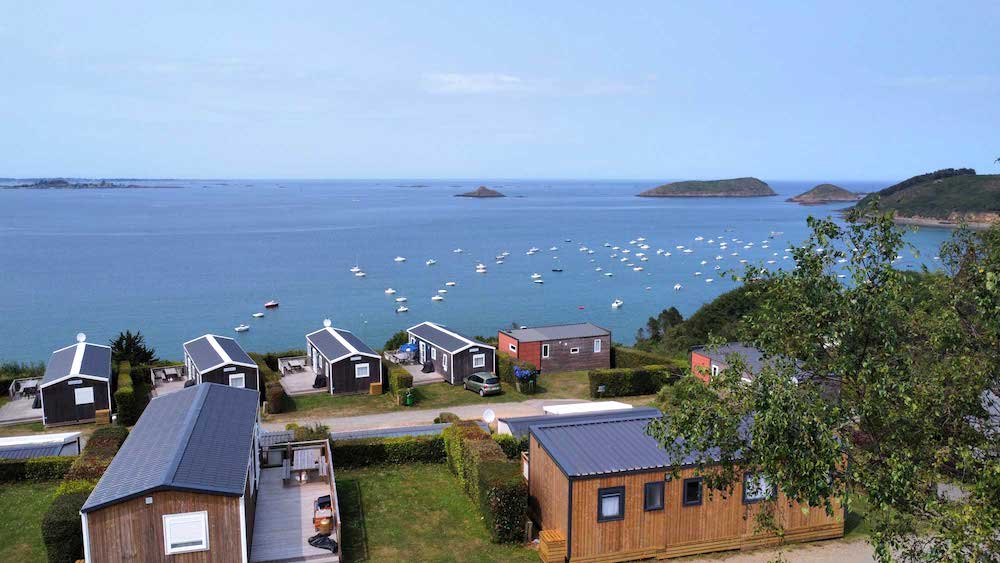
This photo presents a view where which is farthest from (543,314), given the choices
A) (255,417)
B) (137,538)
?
(137,538)

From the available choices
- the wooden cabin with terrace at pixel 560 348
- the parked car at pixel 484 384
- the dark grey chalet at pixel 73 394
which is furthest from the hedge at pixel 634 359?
the dark grey chalet at pixel 73 394

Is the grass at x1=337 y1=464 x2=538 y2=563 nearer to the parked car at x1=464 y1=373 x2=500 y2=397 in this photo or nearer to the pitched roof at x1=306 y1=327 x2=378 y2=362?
the parked car at x1=464 y1=373 x2=500 y2=397

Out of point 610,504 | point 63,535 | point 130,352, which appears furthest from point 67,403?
point 610,504

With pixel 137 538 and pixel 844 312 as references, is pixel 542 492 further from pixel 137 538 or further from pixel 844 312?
pixel 844 312

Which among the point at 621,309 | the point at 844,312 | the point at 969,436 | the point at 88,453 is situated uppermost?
the point at 844,312

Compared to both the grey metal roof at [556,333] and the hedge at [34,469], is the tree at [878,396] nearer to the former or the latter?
the hedge at [34,469]

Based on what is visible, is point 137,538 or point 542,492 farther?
point 542,492
